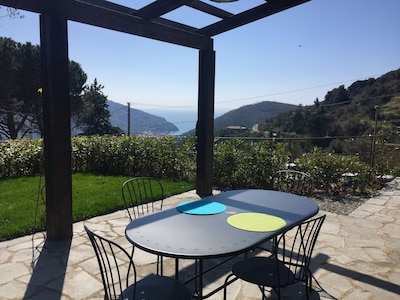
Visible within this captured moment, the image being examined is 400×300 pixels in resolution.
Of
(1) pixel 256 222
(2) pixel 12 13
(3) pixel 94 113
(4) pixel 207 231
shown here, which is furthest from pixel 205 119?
(3) pixel 94 113

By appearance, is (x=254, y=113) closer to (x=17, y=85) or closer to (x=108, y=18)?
(x=17, y=85)

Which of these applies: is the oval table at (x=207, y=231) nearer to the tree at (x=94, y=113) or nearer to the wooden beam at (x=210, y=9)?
the wooden beam at (x=210, y=9)

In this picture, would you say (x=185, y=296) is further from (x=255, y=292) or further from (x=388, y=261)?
(x=388, y=261)

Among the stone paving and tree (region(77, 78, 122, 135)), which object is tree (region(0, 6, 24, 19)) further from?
tree (region(77, 78, 122, 135))

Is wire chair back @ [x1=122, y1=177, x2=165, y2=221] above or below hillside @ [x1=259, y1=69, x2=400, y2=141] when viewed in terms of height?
below

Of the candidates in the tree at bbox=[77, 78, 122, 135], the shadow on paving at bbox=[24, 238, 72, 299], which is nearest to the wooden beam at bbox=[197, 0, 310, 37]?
the shadow on paving at bbox=[24, 238, 72, 299]

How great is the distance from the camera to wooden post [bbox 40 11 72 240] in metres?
2.76

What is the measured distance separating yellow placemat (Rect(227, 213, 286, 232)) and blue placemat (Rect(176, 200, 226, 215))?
16 centimetres

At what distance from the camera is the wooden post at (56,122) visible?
2758 mm

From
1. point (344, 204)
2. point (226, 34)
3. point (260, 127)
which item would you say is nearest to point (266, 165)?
point (344, 204)

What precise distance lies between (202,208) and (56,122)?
5.77 feet

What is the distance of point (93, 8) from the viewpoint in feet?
9.48

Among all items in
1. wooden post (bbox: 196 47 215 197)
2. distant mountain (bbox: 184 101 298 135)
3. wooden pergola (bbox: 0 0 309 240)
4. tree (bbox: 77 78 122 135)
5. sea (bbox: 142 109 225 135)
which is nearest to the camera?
wooden pergola (bbox: 0 0 309 240)

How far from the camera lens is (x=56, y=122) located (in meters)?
2.85
